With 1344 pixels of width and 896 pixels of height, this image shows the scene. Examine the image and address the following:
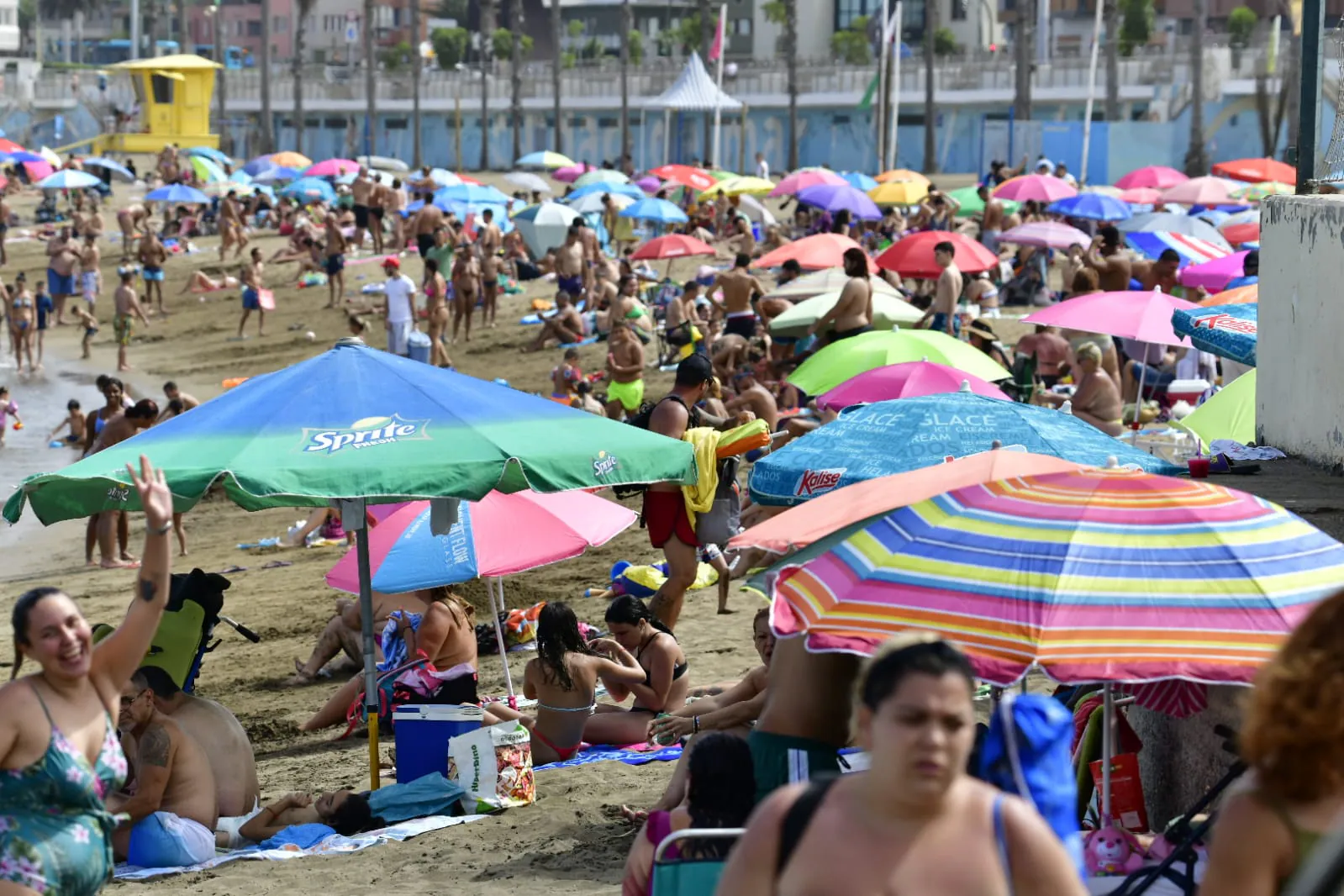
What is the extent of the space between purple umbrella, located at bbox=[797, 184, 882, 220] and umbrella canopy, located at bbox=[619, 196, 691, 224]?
2031 millimetres

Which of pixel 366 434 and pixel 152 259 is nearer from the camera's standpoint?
pixel 366 434

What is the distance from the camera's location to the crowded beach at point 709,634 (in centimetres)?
283

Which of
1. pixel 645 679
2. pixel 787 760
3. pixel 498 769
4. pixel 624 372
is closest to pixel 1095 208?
pixel 624 372

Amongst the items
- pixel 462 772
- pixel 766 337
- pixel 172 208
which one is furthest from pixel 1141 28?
pixel 462 772

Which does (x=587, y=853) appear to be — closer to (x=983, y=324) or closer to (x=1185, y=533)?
(x=1185, y=533)

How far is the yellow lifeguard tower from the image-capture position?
56.1m

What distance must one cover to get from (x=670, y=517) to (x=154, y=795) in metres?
3.34

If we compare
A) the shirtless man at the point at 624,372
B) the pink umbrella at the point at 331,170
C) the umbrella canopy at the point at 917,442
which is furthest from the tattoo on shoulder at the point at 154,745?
the pink umbrella at the point at 331,170

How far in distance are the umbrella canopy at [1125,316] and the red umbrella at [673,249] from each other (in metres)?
12.1

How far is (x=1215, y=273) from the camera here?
15.5 meters

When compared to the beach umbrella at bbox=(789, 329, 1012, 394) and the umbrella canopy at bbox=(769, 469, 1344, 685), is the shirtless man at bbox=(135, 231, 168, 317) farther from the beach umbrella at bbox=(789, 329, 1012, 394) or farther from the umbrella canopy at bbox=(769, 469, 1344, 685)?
the umbrella canopy at bbox=(769, 469, 1344, 685)

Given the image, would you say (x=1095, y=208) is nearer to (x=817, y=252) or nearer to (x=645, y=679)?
(x=817, y=252)

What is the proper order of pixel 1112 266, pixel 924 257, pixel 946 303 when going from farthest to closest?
pixel 924 257 < pixel 1112 266 < pixel 946 303

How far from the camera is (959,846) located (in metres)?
2.72
